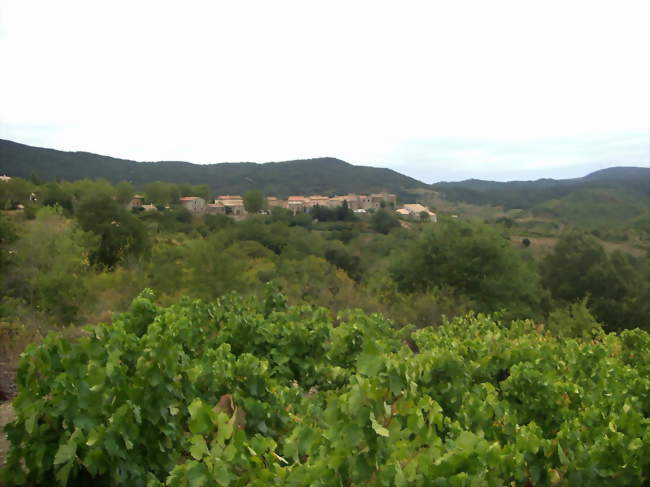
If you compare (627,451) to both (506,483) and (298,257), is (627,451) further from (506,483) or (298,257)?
(298,257)

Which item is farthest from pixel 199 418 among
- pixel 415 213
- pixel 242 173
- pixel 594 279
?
pixel 242 173

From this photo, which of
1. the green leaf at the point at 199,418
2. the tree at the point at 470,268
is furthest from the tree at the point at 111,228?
the green leaf at the point at 199,418

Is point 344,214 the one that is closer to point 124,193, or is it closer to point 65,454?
point 124,193

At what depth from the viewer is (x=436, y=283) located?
23.1m

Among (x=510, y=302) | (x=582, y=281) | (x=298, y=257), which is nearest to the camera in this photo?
(x=510, y=302)

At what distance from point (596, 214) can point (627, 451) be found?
105 metres

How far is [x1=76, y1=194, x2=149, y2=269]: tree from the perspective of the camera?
32406 mm

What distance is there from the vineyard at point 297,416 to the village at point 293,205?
198ft

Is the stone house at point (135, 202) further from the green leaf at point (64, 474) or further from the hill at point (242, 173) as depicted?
the green leaf at point (64, 474)

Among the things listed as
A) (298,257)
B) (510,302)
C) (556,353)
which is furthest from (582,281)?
(556,353)

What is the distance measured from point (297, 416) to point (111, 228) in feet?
106

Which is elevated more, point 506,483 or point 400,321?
point 506,483

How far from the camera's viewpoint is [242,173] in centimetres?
11181

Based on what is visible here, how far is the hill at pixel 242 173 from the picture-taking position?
256ft
